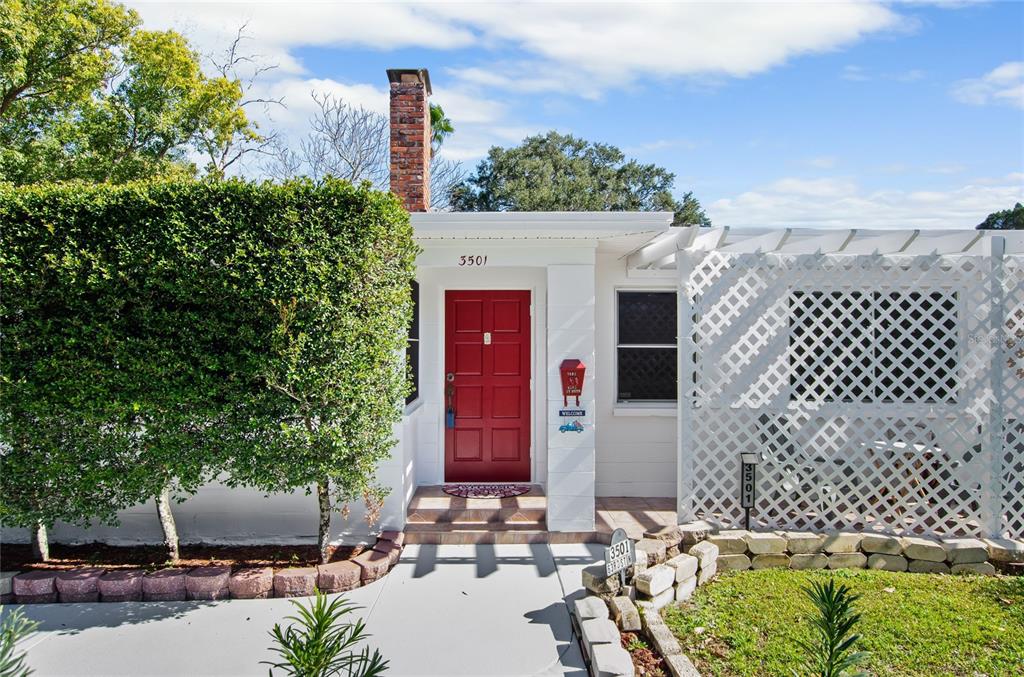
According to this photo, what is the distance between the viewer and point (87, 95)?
12.5 m

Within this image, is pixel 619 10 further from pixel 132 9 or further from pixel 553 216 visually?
pixel 132 9

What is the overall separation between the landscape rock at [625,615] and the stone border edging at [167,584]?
6.55 feet

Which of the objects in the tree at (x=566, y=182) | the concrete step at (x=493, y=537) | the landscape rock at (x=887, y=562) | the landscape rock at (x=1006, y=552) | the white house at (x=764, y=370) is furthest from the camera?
the tree at (x=566, y=182)

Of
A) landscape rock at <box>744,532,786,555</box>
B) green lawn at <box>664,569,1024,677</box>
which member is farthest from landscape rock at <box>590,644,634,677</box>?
landscape rock at <box>744,532,786,555</box>

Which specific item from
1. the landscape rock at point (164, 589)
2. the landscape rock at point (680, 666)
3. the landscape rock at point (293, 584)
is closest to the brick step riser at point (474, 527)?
the landscape rock at point (293, 584)

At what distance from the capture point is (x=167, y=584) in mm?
4434

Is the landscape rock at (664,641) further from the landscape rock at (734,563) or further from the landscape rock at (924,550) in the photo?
the landscape rock at (924,550)

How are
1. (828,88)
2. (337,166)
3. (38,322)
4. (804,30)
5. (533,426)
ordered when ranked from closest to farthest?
(38,322) → (804,30) → (533,426) → (828,88) → (337,166)

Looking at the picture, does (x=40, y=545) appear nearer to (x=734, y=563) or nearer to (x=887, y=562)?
(x=734, y=563)

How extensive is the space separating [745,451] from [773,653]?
7.03 ft

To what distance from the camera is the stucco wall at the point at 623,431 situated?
22.3ft

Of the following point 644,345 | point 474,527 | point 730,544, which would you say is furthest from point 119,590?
point 644,345

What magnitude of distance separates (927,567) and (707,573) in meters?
1.86

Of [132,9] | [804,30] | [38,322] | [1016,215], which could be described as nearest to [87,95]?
[132,9]
